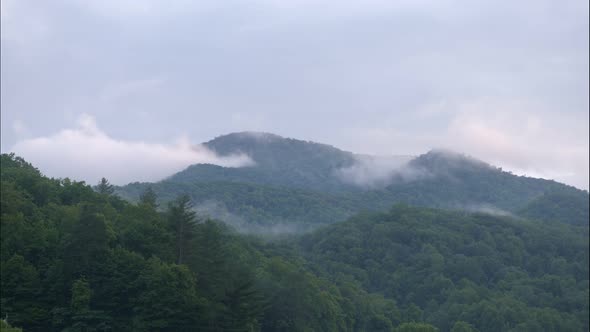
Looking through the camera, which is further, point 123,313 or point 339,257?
point 339,257

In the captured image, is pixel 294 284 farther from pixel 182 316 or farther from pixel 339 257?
pixel 339 257

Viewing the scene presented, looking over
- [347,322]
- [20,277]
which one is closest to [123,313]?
[20,277]

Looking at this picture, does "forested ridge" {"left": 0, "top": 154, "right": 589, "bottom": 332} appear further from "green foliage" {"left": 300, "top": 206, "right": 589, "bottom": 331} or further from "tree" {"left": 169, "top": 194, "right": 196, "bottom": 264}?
"green foliage" {"left": 300, "top": 206, "right": 589, "bottom": 331}

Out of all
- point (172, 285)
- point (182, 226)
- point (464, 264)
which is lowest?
point (464, 264)

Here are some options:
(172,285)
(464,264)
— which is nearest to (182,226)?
(172,285)

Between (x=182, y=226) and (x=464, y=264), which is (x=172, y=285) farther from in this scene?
(x=464, y=264)

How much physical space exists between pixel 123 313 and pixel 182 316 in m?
3.88

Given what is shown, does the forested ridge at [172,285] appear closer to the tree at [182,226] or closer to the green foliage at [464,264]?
the tree at [182,226]

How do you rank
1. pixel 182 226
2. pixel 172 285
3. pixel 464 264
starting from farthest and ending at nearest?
1. pixel 464 264
2. pixel 182 226
3. pixel 172 285

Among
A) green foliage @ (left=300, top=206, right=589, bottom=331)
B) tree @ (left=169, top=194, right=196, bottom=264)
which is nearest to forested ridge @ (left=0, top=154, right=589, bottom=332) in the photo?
tree @ (left=169, top=194, right=196, bottom=264)

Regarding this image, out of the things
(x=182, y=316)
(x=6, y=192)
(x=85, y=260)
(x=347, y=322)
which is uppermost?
(x=6, y=192)

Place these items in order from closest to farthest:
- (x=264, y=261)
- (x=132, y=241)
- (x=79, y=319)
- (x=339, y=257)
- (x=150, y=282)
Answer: (x=79, y=319), (x=150, y=282), (x=132, y=241), (x=264, y=261), (x=339, y=257)

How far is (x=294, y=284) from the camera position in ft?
220

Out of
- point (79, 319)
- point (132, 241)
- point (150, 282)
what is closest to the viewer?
point (79, 319)
